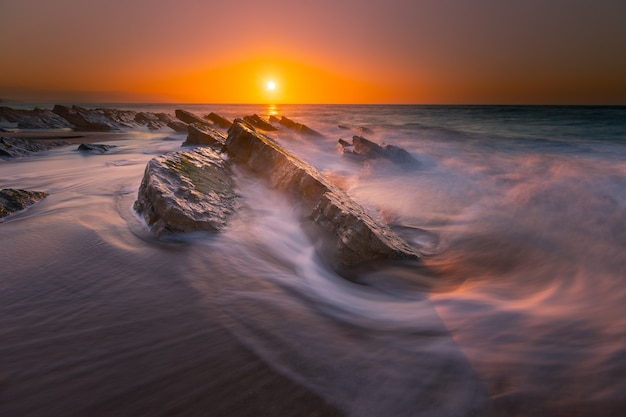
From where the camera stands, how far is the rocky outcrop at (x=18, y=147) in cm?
1165

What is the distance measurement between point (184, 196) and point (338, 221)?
106 inches

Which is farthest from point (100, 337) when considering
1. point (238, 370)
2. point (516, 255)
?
point (516, 255)

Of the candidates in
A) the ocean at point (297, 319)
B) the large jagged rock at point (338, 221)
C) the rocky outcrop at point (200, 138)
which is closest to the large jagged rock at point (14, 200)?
the ocean at point (297, 319)

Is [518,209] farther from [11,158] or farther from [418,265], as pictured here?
[11,158]

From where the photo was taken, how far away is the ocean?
2068mm

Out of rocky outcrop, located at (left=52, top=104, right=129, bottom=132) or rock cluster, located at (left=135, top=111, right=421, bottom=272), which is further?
rocky outcrop, located at (left=52, top=104, right=129, bottom=132)

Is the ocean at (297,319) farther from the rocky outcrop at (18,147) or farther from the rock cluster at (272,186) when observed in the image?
the rocky outcrop at (18,147)

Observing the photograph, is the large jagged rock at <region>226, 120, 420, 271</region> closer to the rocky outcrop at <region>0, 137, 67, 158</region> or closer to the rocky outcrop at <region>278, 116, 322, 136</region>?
the rocky outcrop at <region>0, 137, 67, 158</region>

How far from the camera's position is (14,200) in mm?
5535

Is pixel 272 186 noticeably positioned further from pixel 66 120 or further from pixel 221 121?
pixel 66 120

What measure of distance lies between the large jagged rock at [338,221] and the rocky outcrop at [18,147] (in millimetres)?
11925

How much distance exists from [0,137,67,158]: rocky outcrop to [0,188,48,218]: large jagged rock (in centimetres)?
849

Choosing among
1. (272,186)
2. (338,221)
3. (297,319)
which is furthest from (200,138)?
(297,319)

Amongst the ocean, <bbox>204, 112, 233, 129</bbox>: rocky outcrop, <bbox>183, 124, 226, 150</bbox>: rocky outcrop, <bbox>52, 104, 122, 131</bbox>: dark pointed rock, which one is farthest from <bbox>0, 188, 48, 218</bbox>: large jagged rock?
<bbox>52, 104, 122, 131</bbox>: dark pointed rock
